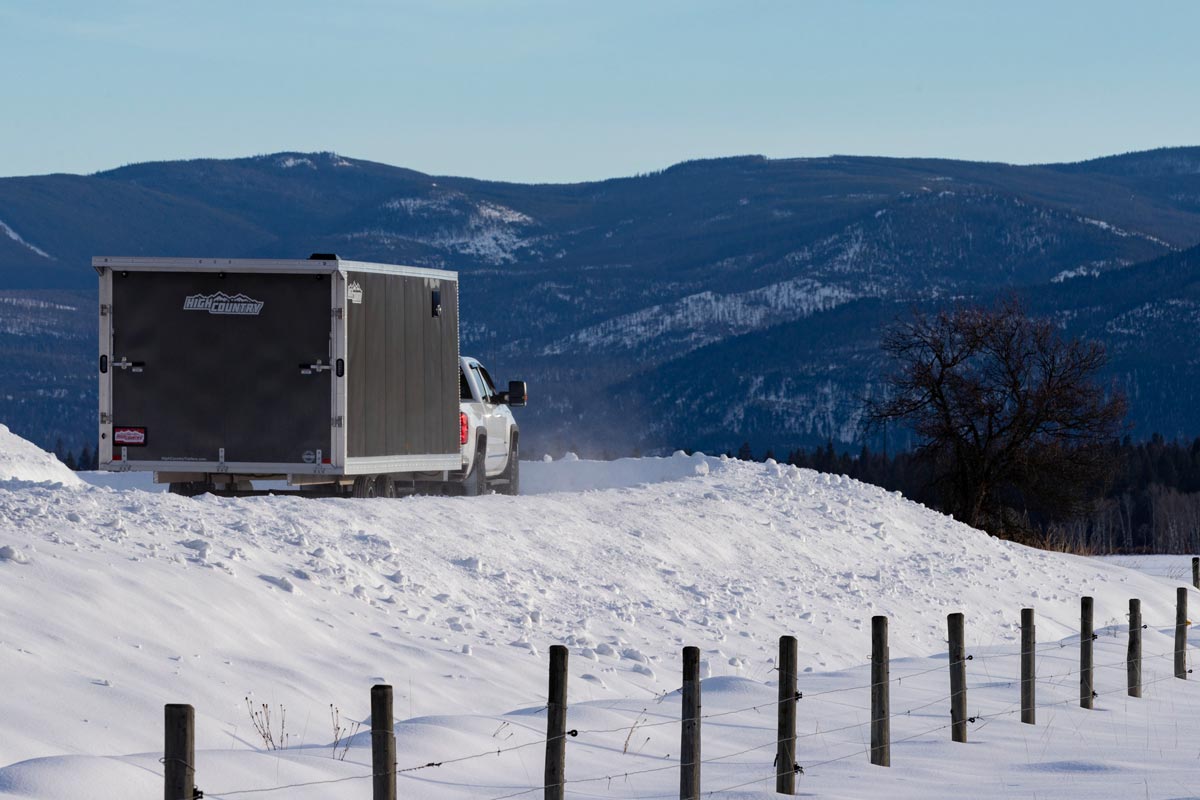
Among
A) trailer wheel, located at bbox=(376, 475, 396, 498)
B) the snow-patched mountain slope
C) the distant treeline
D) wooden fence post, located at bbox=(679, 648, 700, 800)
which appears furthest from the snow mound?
the distant treeline

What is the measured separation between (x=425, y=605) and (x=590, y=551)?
5.50 m

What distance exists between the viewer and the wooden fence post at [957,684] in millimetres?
14680

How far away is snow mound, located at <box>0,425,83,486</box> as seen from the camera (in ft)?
122

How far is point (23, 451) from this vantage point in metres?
39.8

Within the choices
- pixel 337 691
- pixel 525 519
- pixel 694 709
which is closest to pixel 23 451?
pixel 525 519

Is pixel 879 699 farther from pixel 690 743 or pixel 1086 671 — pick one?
pixel 1086 671

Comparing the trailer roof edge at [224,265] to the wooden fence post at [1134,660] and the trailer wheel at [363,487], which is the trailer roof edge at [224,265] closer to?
the trailer wheel at [363,487]

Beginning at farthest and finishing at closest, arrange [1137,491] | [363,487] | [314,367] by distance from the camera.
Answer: [1137,491]
[363,487]
[314,367]

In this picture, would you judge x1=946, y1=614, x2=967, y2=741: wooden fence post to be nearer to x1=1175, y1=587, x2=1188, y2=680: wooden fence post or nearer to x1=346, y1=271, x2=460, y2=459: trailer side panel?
x1=1175, y1=587, x2=1188, y2=680: wooden fence post

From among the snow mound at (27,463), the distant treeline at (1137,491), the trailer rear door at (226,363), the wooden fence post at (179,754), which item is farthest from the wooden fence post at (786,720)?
the distant treeline at (1137,491)

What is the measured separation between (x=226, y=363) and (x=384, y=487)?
3.38 m

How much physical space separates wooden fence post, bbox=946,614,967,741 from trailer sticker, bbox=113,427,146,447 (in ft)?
36.2

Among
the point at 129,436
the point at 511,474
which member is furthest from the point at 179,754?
the point at 511,474

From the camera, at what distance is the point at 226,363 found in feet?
68.6
